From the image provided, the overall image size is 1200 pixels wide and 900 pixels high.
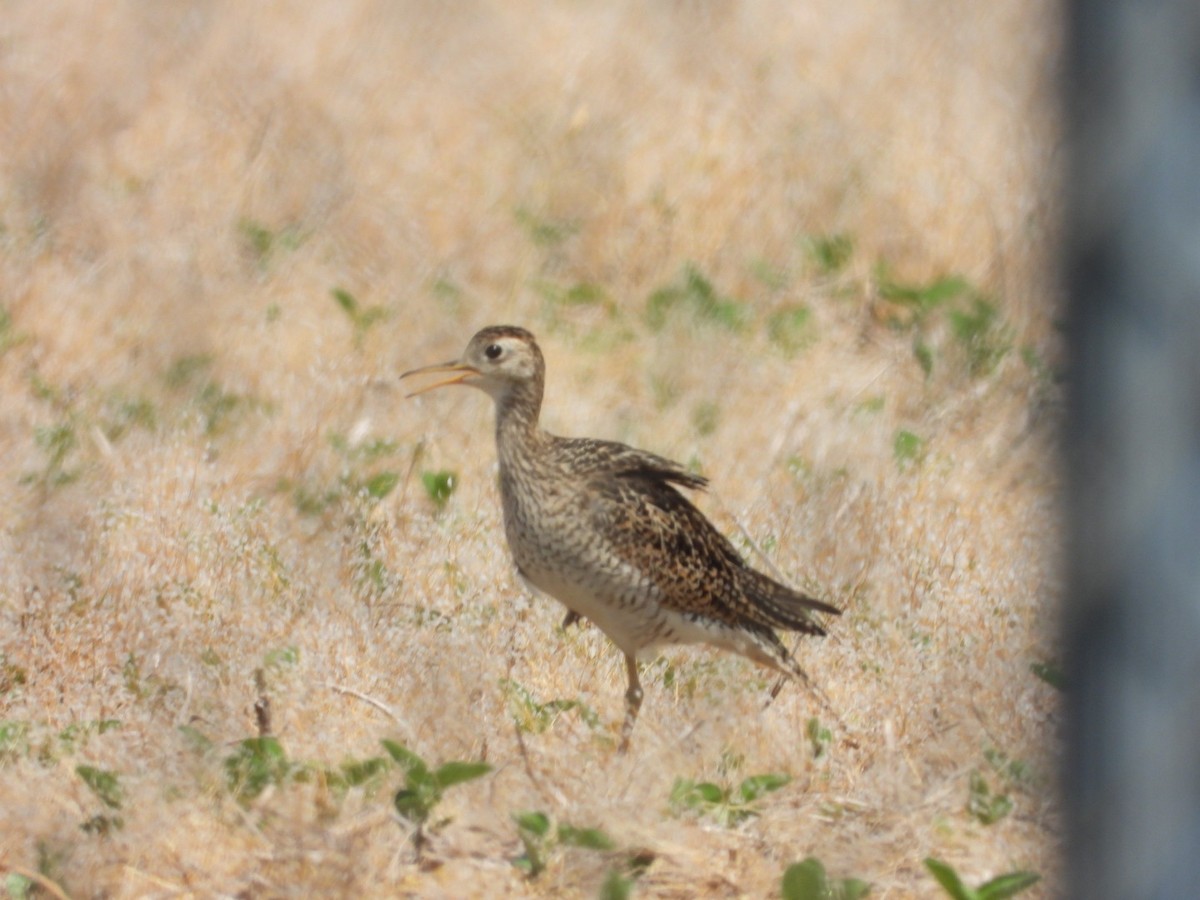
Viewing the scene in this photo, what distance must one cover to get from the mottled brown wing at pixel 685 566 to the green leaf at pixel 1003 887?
4.42 feet

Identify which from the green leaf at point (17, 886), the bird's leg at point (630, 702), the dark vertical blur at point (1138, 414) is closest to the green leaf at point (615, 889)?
the bird's leg at point (630, 702)

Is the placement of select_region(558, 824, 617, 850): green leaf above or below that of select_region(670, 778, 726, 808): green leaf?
below

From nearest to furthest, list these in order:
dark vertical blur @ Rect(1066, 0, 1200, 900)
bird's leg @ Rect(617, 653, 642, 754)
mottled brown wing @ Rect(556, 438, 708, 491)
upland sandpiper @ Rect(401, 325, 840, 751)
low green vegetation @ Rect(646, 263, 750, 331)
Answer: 1. dark vertical blur @ Rect(1066, 0, 1200, 900)
2. bird's leg @ Rect(617, 653, 642, 754)
3. upland sandpiper @ Rect(401, 325, 840, 751)
4. mottled brown wing @ Rect(556, 438, 708, 491)
5. low green vegetation @ Rect(646, 263, 750, 331)

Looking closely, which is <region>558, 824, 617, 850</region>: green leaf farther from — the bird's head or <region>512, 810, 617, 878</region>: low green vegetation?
the bird's head

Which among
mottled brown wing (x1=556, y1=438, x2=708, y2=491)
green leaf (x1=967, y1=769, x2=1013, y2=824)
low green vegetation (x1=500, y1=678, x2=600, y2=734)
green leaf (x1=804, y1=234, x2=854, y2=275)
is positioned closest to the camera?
green leaf (x1=967, y1=769, x2=1013, y2=824)

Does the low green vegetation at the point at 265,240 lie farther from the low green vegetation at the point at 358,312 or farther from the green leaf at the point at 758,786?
the green leaf at the point at 758,786

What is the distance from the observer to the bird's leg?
3.81 metres

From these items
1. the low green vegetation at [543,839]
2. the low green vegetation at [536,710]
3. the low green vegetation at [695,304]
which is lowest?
the low green vegetation at [543,839]

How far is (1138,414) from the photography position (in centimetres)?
87

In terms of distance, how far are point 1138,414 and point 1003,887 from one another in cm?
232

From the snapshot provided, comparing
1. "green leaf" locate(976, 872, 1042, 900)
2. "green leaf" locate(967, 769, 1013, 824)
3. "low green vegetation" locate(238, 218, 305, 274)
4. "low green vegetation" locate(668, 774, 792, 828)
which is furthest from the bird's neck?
"low green vegetation" locate(238, 218, 305, 274)

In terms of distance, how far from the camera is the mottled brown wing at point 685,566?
172 inches

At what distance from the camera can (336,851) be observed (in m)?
3.19

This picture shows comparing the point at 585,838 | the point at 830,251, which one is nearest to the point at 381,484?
the point at 585,838
